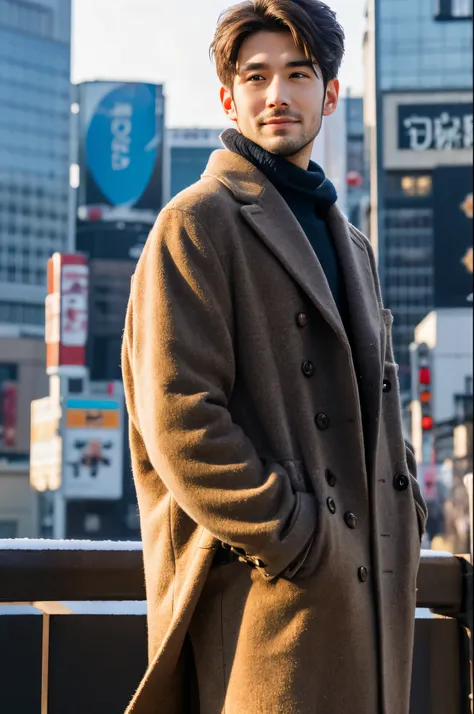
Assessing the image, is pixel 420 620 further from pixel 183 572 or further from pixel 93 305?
pixel 93 305

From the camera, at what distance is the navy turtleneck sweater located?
80.4 inches

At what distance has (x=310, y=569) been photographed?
5.93 feet

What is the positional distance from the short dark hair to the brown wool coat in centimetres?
17

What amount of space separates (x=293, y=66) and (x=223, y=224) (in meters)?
0.26

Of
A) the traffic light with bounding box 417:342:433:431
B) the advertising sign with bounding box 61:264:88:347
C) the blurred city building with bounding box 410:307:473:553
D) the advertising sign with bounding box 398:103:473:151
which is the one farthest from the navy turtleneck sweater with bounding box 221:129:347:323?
the advertising sign with bounding box 61:264:88:347

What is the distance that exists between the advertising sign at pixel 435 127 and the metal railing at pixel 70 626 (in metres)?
66.7

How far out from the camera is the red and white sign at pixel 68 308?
70.2 meters

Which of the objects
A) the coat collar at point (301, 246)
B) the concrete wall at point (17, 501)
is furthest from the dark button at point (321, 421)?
the concrete wall at point (17, 501)

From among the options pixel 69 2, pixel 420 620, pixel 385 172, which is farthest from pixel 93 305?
pixel 420 620

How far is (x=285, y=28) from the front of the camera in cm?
201

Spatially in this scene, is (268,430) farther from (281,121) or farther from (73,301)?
(73,301)

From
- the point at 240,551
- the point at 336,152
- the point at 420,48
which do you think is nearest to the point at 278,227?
the point at 240,551

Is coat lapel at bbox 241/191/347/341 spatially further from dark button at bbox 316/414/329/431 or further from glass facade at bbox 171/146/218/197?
glass facade at bbox 171/146/218/197

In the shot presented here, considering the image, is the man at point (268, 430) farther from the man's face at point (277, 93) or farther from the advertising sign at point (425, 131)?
the advertising sign at point (425, 131)
